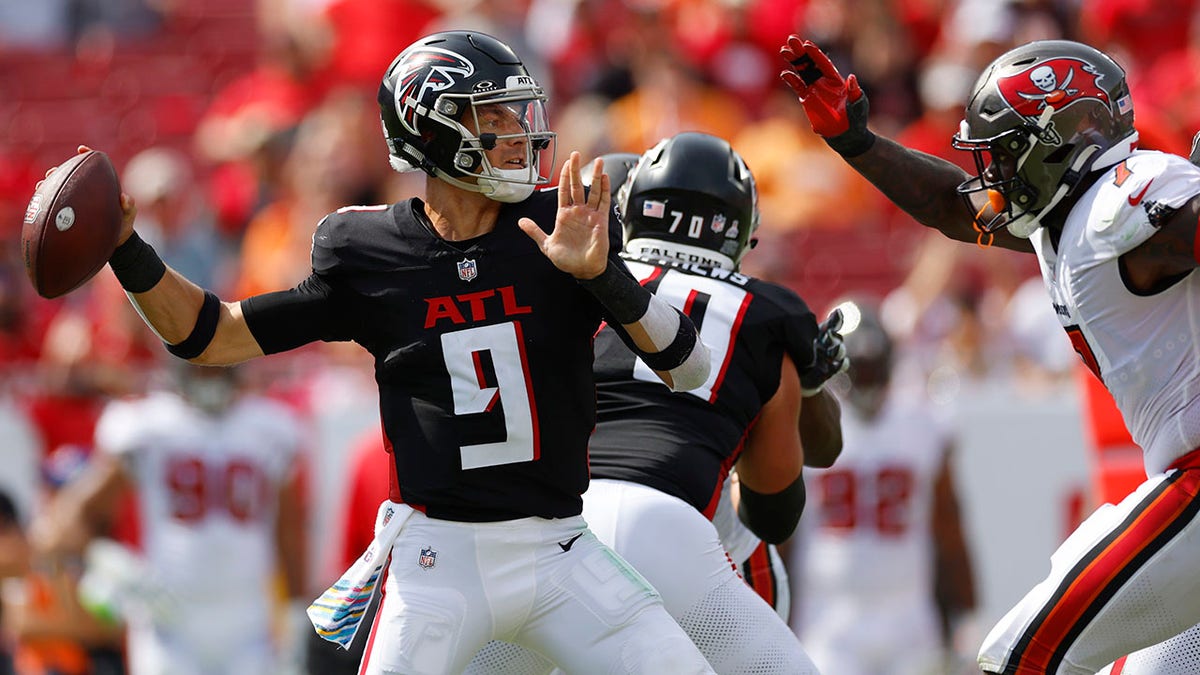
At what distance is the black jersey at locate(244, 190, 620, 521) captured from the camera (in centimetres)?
431

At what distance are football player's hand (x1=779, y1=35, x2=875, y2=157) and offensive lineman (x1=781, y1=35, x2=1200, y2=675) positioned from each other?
0.34m

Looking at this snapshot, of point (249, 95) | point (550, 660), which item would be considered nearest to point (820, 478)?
point (550, 660)

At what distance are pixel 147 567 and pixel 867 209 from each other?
4.63 meters

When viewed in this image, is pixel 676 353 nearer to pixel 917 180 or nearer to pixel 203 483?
pixel 917 180

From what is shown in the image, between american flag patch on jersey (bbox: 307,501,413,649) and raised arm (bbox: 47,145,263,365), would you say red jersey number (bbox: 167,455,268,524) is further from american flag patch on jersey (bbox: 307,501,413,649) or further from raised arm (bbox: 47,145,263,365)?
american flag patch on jersey (bbox: 307,501,413,649)

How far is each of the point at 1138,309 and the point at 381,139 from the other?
24.6 feet

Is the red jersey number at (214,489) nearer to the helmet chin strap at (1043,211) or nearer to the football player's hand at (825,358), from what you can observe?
the football player's hand at (825,358)

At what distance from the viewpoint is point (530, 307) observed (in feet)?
14.2

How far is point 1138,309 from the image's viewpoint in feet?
15.2

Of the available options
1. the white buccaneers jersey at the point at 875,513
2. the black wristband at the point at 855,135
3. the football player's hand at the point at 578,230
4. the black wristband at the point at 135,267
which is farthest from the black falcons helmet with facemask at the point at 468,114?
the white buccaneers jersey at the point at 875,513

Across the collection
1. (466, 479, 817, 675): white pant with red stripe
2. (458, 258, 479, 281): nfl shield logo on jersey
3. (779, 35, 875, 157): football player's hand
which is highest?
(779, 35, 875, 157): football player's hand

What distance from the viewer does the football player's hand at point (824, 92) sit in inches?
201

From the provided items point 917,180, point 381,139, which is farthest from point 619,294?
point 381,139

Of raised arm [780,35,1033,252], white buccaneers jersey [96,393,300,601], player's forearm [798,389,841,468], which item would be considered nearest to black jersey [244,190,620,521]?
raised arm [780,35,1033,252]
